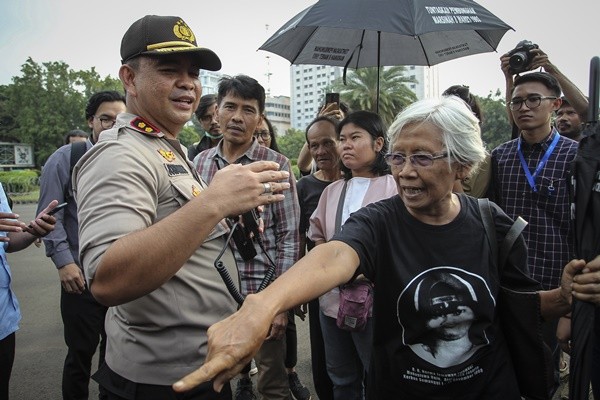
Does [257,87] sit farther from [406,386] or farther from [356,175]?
[406,386]

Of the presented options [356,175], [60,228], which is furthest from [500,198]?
[60,228]

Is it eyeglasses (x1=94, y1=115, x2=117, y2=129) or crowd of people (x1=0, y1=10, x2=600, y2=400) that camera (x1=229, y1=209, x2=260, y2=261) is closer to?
crowd of people (x1=0, y1=10, x2=600, y2=400)

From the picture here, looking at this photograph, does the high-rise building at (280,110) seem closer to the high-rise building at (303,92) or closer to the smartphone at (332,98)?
the high-rise building at (303,92)

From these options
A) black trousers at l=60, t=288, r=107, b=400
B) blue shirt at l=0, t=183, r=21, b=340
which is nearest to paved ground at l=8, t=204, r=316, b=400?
black trousers at l=60, t=288, r=107, b=400

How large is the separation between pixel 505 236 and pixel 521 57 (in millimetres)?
2081

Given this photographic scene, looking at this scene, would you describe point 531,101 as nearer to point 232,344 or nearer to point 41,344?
point 232,344

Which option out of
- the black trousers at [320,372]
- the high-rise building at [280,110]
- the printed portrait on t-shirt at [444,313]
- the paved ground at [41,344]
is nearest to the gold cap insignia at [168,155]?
the printed portrait on t-shirt at [444,313]

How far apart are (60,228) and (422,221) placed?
273cm

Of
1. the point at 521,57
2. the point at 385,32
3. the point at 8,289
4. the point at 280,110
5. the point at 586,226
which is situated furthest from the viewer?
the point at 280,110

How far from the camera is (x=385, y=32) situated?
4117 mm

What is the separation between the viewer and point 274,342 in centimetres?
320

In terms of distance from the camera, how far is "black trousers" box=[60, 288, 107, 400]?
3215 mm

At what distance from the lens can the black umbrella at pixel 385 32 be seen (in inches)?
124

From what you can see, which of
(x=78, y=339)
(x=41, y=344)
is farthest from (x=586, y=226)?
(x=41, y=344)
